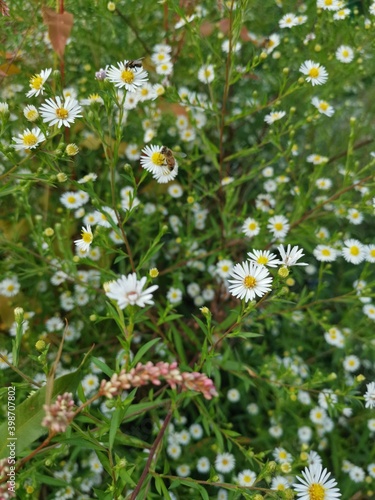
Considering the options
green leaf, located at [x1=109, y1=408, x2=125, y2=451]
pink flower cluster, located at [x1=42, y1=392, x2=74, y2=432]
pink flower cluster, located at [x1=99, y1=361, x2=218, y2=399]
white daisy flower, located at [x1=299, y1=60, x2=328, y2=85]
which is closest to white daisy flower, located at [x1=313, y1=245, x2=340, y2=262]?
white daisy flower, located at [x1=299, y1=60, x2=328, y2=85]

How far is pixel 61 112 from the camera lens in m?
1.25

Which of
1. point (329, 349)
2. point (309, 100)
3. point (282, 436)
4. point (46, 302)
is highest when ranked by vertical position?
point (309, 100)

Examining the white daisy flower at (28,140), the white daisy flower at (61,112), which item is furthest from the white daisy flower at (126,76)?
the white daisy flower at (28,140)

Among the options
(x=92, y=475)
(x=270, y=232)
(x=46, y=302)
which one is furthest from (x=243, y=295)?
(x=46, y=302)

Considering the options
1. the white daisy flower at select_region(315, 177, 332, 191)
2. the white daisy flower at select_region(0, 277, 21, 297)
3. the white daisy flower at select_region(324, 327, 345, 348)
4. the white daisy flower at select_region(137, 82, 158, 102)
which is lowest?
the white daisy flower at select_region(0, 277, 21, 297)

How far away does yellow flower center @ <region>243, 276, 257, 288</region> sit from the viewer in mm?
1198

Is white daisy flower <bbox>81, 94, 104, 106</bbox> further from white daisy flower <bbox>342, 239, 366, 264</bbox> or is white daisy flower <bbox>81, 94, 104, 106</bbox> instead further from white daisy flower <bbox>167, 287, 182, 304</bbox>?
white daisy flower <bbox>342, 239, 366, 264</bbox>

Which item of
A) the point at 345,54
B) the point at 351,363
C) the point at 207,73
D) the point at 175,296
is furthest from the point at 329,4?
the point at 351,363

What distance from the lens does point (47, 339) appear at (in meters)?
1.89

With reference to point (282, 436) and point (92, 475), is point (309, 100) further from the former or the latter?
point (92, 475)

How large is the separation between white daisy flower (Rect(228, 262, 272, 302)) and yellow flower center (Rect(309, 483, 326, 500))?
20.1 inches

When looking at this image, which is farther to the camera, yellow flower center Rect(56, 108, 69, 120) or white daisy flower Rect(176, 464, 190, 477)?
white daisy flower Rect(176, 464, 190, 477)

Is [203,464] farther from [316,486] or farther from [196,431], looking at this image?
[316,486]

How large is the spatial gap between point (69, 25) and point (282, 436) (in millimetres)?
1727
